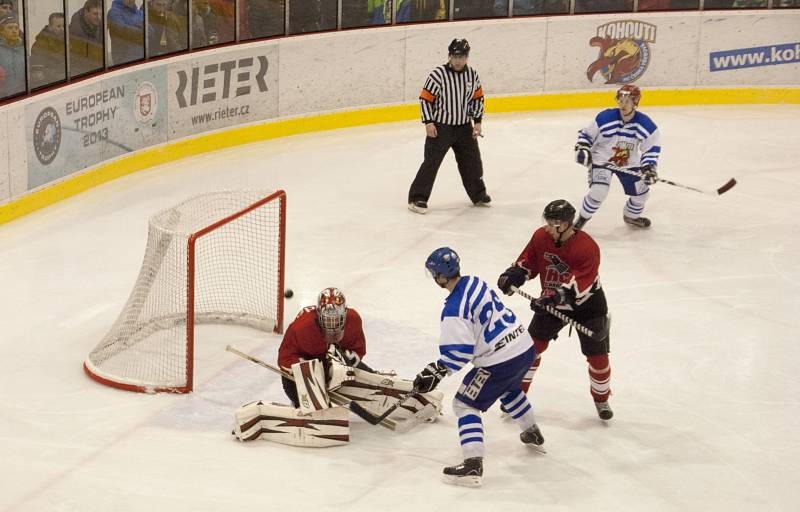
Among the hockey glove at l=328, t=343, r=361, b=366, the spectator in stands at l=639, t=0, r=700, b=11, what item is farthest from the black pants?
the spectator in stands at l=639, t=0, r=700, b=11

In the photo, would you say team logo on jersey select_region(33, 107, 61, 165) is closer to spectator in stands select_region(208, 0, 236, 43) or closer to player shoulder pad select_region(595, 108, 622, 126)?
spectator in stands select_region(208, 0, 236, 43)

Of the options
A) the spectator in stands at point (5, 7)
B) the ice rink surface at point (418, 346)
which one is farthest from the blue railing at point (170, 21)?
the ice rink surface at point (418, 346)

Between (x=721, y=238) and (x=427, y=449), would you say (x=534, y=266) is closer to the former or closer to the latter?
(x=427, y=449)

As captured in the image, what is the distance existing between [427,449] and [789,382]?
1.97 m

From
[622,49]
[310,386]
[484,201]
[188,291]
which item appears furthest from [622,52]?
[310,386]

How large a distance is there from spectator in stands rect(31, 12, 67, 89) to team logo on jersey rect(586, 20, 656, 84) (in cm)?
542

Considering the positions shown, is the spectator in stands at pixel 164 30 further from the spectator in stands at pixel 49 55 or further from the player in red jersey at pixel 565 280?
the player in red jersey at pixel 565 280

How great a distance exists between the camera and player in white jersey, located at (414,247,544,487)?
189 inches

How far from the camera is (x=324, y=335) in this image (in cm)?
533

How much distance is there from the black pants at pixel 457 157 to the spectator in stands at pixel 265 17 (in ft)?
7.77

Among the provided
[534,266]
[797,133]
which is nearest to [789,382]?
[534,266]

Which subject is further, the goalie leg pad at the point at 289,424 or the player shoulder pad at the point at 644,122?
the player shoulder pad at the point at 644,122

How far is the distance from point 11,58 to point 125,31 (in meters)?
1.31

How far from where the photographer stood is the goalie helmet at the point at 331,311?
5.20 metres
